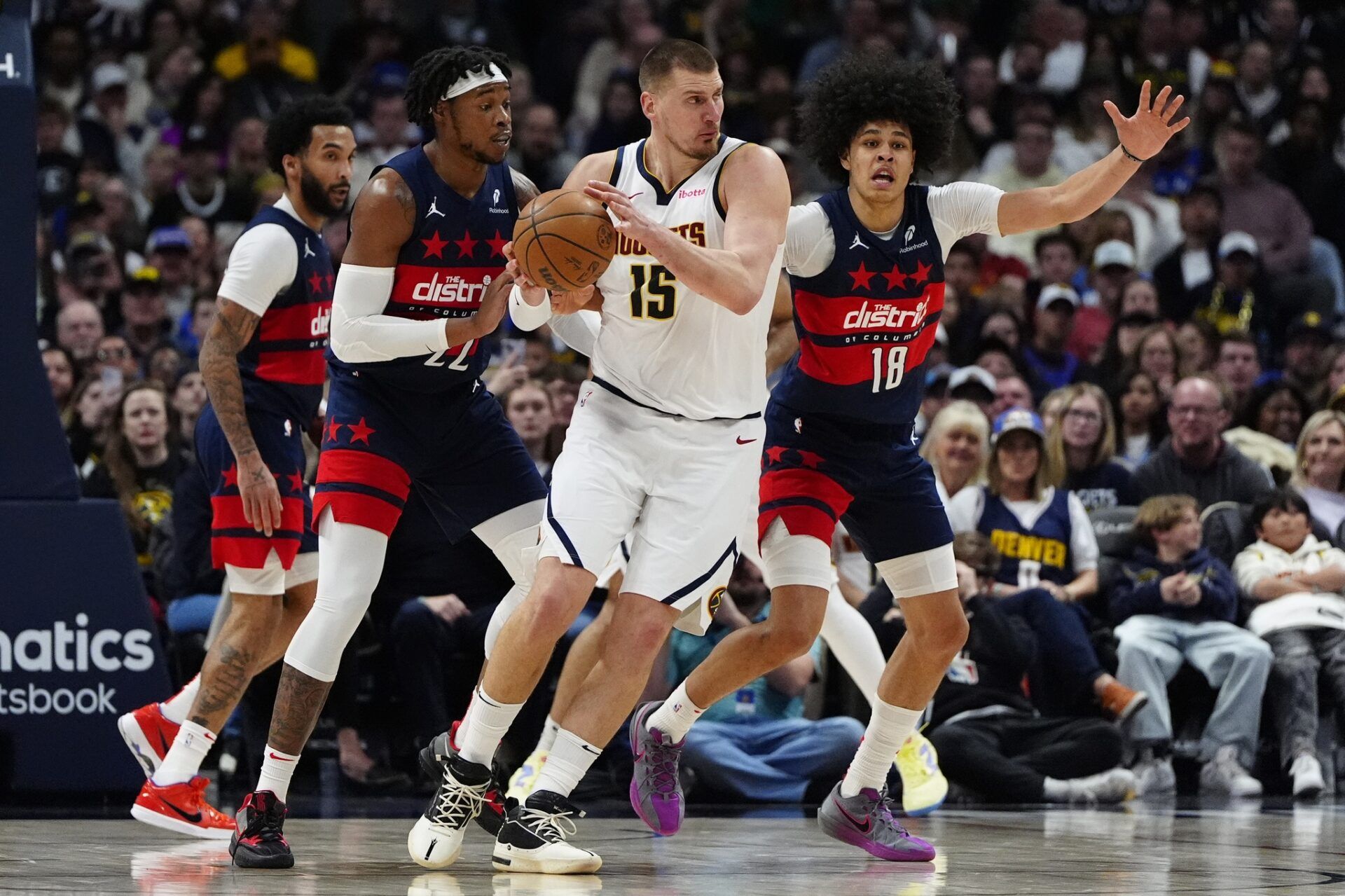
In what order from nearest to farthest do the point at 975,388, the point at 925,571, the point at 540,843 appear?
the point at 540,843 < the point at 925,571 < the point at 975,388

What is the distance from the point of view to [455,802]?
554 centimetres

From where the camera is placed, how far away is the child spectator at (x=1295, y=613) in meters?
9.10

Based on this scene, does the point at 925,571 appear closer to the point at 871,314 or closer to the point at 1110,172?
the point at 871,314

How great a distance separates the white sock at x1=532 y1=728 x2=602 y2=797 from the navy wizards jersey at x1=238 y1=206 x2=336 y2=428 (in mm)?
1992

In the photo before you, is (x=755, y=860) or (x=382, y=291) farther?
(x=755, y=860)

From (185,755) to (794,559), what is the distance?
2.35 metres

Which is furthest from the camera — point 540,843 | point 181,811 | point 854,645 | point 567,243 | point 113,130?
point 113,130

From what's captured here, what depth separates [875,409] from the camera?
20.3 feet

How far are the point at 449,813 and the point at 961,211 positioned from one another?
2567 millimetres

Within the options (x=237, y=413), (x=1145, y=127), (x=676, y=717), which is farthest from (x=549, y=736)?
(x=1145, y=127)

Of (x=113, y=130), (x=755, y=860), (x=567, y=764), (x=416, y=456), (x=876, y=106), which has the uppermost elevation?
(x=113, y=130)

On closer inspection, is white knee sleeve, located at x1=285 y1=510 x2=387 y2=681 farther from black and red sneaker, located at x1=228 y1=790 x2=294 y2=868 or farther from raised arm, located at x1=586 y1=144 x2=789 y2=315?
raised arm, located at x1=586 y1=144 x2=789 y2=315

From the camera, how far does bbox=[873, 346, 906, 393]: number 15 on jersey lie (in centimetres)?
615

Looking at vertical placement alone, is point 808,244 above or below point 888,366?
above
